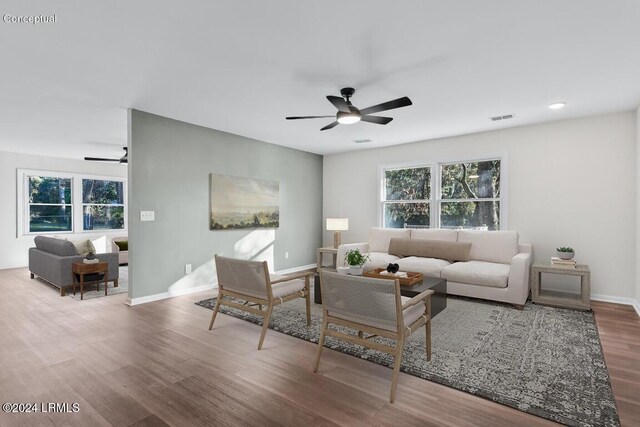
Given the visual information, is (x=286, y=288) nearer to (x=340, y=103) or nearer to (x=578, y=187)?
(x=340, y=103)

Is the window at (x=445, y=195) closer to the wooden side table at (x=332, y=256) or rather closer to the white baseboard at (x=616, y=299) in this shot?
the wooden side table at (x=332, y=256)

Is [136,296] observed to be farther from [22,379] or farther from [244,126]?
[244,126]

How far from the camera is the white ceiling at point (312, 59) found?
221 centimetres

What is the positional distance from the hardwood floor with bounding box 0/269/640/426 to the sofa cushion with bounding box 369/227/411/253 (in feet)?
9.60

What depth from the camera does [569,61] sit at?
2.91 metres

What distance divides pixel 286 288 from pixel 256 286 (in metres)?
0.35

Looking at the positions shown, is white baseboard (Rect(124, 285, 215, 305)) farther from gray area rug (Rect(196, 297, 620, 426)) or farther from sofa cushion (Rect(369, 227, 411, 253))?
sofa cushion (Rect(369, 227, 411, 253))

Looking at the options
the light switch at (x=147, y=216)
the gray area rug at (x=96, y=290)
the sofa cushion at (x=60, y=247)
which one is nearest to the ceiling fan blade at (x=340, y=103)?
the light switch at (x=147, y=216)

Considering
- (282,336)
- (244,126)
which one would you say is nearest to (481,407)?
(282,336)

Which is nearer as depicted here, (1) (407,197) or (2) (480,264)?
(2) (480,264)

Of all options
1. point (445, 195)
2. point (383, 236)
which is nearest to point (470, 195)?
point (445, 195)

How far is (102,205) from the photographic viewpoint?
330 inches

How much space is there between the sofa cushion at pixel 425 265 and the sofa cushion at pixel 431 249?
0.13 metres

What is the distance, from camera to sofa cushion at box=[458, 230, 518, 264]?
15.6ft
